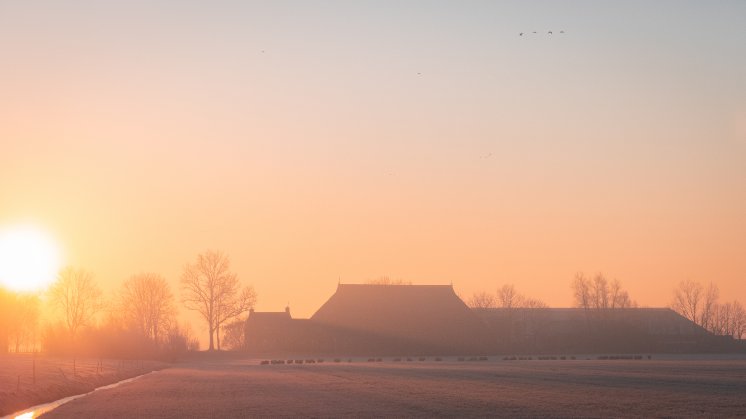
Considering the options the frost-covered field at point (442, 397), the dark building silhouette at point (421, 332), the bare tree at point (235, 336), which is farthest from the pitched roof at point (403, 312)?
the frost-covered field at point (442, 397)

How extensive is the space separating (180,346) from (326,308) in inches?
1076

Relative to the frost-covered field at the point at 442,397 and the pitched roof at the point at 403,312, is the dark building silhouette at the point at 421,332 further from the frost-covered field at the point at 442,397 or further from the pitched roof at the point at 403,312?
the frost-covered field at the point at 442,397

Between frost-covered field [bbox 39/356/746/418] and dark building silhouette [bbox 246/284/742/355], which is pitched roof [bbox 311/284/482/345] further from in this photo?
frost-covered field [bbox 39/356/746/418]

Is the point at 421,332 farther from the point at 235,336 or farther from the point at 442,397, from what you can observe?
the point at 442,397

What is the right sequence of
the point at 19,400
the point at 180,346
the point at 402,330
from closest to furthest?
the point at 19,400, the point at 180,346, the point at 402,330

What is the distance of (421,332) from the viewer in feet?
445

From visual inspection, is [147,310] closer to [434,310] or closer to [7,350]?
[7,350]

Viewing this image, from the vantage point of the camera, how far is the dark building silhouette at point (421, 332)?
13312 centimetres

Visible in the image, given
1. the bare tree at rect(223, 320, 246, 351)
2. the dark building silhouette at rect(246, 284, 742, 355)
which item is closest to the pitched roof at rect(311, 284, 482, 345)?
the dark building silhouette at rect(246, 284, 742, 355)

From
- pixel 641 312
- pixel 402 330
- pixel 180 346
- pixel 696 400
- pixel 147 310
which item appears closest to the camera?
pixel 696 400

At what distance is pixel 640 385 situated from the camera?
49906 mm

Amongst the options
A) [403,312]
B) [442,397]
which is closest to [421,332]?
[403,312]

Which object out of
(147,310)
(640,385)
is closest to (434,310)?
(147,310)

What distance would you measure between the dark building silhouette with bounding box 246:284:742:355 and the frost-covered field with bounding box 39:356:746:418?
7095 centimetres
